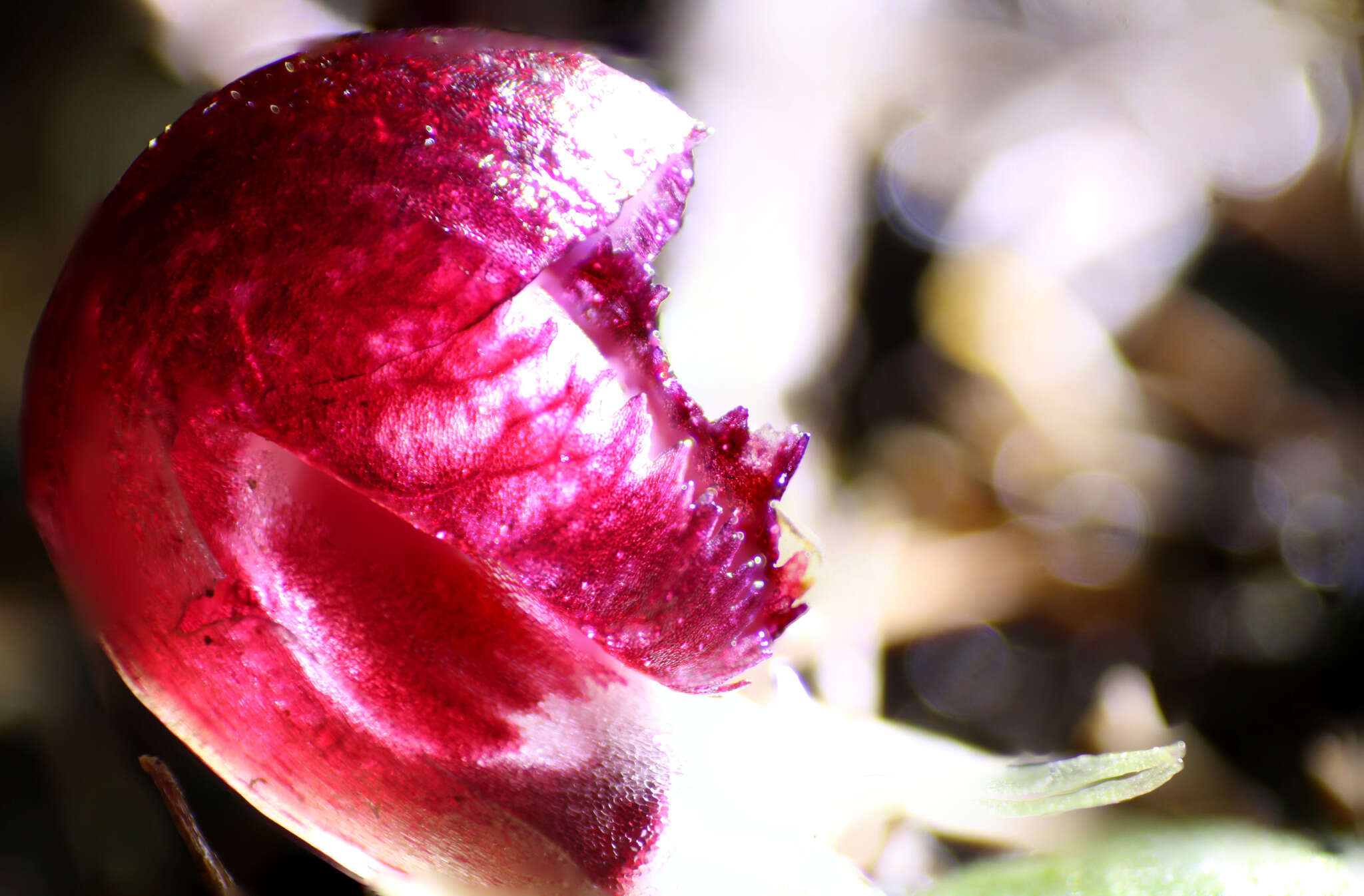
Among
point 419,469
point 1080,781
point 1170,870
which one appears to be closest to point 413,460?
point 419,469

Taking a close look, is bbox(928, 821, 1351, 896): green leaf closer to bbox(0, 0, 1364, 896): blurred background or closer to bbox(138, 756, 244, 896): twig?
bbox(0, 0, 1364, 896): blurred background

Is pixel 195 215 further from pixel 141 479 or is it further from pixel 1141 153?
pixel 1141 153

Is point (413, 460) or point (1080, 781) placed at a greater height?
point (413, 460)

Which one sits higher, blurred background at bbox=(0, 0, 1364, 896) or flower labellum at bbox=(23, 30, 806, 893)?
flower labellum at bbox=(23, 30, 806, 893)

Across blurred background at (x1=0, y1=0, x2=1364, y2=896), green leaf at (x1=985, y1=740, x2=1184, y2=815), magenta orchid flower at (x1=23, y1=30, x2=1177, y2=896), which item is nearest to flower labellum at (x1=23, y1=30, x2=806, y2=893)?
magenta orchid flower at (x1=23, y1=30, x2=1177, y2=896)

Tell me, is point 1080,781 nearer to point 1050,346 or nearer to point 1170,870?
point 1170,870

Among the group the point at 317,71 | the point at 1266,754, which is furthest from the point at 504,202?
the point at 1266,754
